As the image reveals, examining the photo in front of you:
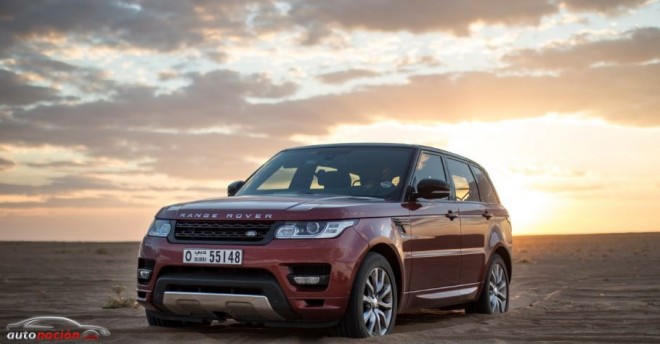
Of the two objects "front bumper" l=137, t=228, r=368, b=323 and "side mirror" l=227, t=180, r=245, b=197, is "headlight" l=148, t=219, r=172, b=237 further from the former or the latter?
"side mirror" l=227, t=180, r=245, b=197

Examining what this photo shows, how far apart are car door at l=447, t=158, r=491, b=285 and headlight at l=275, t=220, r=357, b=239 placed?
3007 millimetres

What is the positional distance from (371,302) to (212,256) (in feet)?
5.03

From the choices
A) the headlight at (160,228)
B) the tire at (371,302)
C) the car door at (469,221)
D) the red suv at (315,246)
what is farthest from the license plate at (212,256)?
the car door at (469,221)

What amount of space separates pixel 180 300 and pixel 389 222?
2060mm

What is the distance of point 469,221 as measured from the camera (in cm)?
1038

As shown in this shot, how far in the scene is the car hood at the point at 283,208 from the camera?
7.53m

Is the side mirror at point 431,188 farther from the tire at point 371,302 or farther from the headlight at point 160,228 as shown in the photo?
the headlight at point 160,228

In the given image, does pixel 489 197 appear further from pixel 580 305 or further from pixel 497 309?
pixel 580 305

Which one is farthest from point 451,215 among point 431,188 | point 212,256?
point 212,256

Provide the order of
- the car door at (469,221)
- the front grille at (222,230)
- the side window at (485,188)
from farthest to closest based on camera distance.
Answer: the side window at (485,188) → the car door at (469,221) → the front grille at (222,230)

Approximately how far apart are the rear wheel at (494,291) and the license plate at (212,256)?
175 inches

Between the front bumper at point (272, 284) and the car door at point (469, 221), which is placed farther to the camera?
the car door at point (469, 221)

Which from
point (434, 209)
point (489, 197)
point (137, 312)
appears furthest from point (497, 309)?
point (137, 312)

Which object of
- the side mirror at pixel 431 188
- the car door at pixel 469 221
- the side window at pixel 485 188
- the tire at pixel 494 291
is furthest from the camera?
the side window at pixel 485 188
